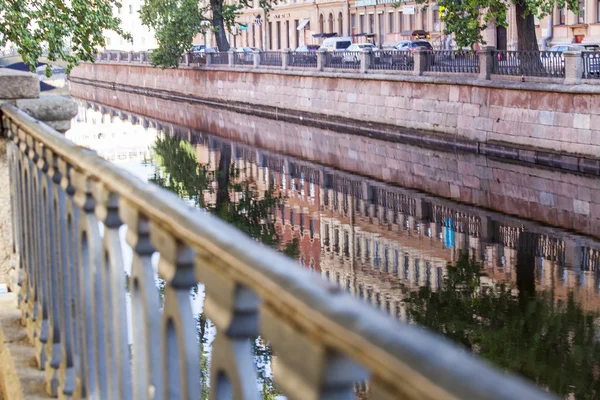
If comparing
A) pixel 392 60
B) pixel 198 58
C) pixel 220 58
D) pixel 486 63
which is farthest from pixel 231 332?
pixel 198 58

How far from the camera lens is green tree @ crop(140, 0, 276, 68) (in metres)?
43.3

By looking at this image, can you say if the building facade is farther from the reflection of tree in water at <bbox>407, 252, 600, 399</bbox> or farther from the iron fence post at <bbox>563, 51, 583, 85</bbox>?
the reflection of tree in water at <bbox>407, 252, 600, 399</bbox>

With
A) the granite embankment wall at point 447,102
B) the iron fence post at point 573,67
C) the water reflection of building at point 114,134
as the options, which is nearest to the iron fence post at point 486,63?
the granite embankment wall at point 447,102

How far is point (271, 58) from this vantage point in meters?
38.3

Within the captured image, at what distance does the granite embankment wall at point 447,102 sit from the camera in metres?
20.8

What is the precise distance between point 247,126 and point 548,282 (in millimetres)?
21591

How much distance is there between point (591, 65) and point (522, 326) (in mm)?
11143

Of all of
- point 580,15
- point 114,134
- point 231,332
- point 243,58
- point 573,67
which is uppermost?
point 580,15

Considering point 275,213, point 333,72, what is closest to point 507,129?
point 275,213

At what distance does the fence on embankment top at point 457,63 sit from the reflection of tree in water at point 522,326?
8.52m

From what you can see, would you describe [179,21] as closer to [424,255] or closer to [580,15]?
[580,15]

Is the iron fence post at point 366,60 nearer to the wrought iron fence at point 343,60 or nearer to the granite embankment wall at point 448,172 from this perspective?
the wrought iron fence at point 343,60

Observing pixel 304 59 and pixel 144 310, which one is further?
pixel 304 59

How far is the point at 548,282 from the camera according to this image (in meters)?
12.5
